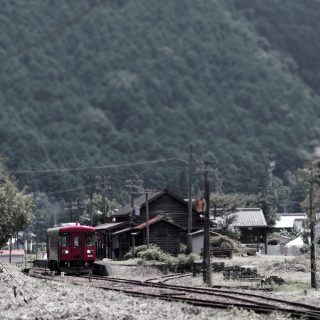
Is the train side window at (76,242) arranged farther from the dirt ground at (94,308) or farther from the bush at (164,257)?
the dirt ground at (94,308)

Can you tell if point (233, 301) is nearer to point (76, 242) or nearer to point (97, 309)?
point (97, 309)

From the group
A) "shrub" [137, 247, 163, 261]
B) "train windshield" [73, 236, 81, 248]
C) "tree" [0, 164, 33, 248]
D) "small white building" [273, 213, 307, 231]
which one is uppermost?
"tree" [0, 164, 33, 248]

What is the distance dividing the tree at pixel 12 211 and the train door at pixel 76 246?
9369mm

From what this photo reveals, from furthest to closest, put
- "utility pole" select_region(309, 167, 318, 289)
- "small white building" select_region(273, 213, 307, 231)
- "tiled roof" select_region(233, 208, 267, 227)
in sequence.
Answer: "small white building" select_region(273, 213, 307, 231), "tiled roof" select_region(233, 208, 267, 227), "utility pole" select_region(309, 167, 318, 289)

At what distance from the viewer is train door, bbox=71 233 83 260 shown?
40.9 meters

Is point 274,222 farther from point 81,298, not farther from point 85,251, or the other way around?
point 81,298

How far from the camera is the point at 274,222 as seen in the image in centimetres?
10562

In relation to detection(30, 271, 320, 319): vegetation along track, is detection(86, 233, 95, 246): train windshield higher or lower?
higher

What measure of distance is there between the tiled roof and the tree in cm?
3878

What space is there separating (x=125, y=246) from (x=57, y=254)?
89.1 ft

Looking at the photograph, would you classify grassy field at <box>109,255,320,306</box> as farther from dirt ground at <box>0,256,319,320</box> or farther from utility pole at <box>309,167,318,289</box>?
dirt ground at <box>0,256,319,320</box>

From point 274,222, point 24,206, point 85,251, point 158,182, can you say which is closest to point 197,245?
point 24,206

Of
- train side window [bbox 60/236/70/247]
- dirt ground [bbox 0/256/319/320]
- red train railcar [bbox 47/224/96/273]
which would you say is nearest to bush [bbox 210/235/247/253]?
red train railcar [bbox 47/224/96/273]

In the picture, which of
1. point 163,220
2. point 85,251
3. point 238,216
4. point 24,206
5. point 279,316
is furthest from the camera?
point 238,216
